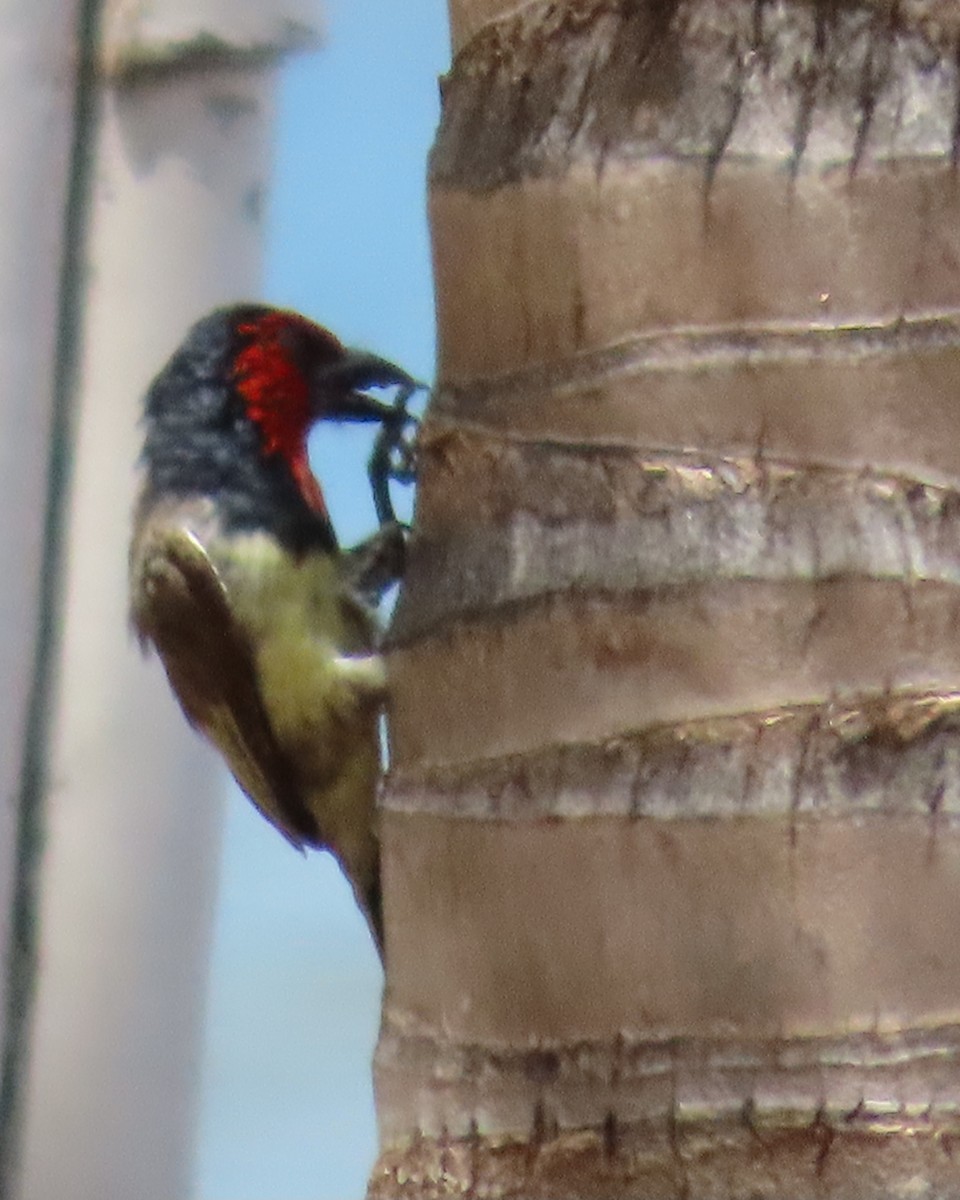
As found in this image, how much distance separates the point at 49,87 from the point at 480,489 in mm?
3695

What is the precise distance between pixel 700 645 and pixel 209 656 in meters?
1.79

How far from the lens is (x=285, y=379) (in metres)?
3.90

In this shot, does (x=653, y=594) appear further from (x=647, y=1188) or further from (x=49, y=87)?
(x=49, y=87)

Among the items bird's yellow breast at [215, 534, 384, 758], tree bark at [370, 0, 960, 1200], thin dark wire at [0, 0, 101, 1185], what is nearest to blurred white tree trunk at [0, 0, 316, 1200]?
thin dark wire at [0, 0, 101, 1185]

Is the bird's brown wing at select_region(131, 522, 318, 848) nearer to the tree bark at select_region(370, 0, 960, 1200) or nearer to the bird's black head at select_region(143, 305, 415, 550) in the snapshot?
the bird's black head at select_region(143, 305, 415, 550)

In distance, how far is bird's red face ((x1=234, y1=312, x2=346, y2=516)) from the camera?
3.84 m

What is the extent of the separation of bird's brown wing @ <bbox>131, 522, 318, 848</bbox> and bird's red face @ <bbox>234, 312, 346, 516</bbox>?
271mm

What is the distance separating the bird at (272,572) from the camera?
3604mm

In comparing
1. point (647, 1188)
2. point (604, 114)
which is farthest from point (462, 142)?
point (647, 1188)

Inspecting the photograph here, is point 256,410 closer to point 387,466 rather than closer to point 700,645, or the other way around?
point 387,466

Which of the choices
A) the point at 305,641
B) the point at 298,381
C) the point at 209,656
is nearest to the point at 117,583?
the point at 298,381

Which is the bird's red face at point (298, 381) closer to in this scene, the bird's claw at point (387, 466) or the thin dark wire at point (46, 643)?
the bird's claw at point (387, 466)

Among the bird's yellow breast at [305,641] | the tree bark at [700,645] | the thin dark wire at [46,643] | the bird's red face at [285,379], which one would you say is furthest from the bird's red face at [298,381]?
the thin dark wire at [46,643]

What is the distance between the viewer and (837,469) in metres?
2.07
